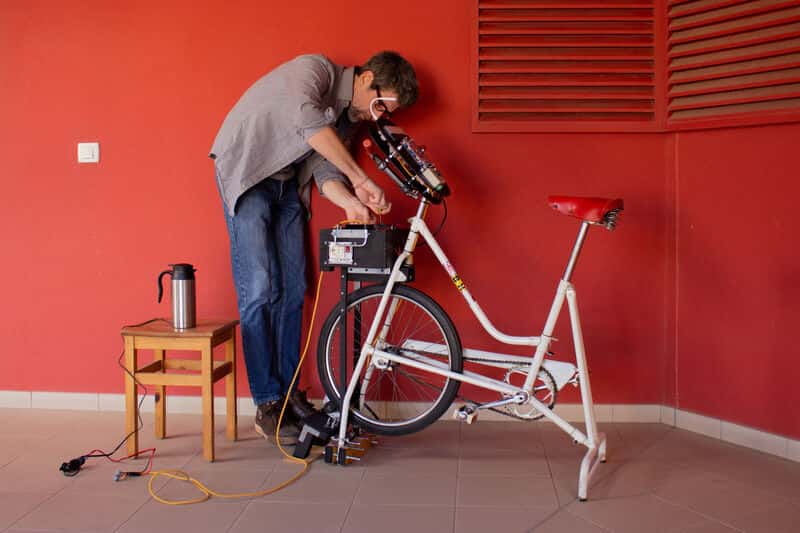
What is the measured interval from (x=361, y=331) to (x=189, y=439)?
0.84 metres

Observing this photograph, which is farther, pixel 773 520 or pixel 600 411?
pixel 600 411

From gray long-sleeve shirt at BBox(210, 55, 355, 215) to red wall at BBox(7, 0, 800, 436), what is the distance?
326mm

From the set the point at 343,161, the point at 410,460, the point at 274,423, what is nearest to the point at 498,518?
the point at 410,460

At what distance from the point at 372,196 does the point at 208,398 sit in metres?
0.97

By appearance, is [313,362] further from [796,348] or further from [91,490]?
[796,348]

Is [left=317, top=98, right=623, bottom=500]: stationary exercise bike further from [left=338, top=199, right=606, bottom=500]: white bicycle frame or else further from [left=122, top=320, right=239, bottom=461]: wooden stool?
[left=122, top=320, right=239, bottom=461]: wooden stool

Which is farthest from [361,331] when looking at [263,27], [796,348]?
[796,348]

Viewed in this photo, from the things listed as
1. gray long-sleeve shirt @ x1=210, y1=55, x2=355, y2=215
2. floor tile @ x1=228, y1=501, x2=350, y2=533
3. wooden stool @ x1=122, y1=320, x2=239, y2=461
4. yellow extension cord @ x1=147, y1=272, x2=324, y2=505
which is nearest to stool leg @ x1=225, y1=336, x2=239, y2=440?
wooden stool @ x1=122, y1=320, x2=239, y2=461

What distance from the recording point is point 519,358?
8.79 ft

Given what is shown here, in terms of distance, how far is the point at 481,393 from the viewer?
10.5 feet

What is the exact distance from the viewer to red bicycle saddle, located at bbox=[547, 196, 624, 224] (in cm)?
242

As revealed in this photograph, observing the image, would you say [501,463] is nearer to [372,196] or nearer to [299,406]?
[299,406]

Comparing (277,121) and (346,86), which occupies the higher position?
(346,86)

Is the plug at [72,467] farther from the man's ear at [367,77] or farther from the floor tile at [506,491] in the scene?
the man's ear at [367,77]
